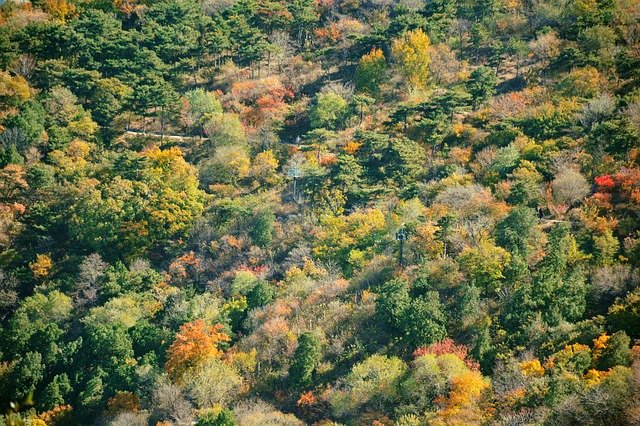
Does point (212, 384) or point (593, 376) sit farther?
point (212, 384)

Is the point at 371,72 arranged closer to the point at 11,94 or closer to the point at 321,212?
the point at 321,212

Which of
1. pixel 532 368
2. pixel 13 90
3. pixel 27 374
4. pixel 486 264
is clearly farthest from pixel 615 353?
pixel 13 90

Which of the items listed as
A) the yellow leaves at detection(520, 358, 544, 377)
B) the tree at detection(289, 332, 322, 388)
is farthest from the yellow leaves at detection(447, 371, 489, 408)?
the tree at detection(289, 332, 322, 388)

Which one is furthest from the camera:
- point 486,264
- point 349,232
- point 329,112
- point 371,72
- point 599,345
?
point 371,72

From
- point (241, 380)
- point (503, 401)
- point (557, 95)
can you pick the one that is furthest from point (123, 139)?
point (503, 401)

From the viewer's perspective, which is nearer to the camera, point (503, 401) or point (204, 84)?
point (503, 401)

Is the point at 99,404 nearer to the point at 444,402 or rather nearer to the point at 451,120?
the point at 444,402
